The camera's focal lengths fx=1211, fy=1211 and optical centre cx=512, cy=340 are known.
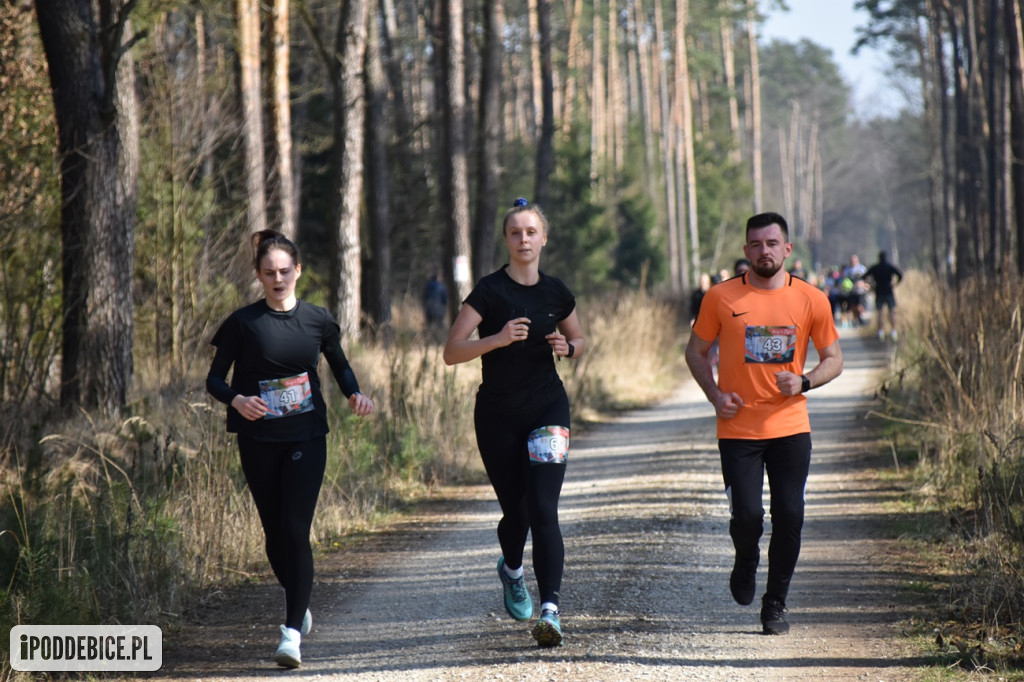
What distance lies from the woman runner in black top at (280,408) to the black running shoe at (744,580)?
1.99 meters

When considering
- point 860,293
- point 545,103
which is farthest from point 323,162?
point 860,293

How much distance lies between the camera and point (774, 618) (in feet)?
19.4

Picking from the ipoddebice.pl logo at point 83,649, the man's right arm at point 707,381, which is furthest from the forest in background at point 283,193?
the man's right arm at point 707,381

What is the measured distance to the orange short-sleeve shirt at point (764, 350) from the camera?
575 cm

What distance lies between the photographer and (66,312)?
419 inches

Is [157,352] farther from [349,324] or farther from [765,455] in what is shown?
A: [765,455]

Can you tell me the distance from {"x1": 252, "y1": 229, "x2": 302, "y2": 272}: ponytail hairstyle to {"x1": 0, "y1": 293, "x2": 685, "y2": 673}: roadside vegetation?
177cm

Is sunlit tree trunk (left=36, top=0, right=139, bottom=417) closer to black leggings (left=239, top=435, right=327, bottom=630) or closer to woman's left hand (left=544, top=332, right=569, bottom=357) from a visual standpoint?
black leggings (left=239, top=435, right=327, bottom=630)

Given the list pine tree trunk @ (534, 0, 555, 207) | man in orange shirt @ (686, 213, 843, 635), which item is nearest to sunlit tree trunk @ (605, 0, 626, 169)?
pine tree trunk @ (534, 0, 555, 207)

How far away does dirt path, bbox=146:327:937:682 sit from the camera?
546 cm

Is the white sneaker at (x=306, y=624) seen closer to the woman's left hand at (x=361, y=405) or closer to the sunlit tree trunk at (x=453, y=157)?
the woman's left hand at (x=361, y=405)

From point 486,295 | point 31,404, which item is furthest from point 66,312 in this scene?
point 486,295

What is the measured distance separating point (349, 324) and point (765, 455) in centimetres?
1057

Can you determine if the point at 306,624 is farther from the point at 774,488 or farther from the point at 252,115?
the point at 252,115
